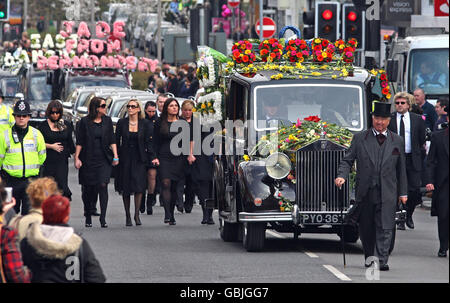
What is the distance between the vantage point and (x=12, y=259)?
28.8 ft

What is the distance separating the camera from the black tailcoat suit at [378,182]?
14.2 metres

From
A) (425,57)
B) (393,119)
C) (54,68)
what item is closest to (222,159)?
(393,119)

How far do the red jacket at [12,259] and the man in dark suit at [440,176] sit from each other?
23.7 ft

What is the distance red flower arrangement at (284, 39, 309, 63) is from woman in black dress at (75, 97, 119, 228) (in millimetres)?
2839

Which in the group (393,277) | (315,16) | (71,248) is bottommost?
(393,277)

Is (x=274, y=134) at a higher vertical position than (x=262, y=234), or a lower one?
higher

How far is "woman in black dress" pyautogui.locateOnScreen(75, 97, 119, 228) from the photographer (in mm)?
18969

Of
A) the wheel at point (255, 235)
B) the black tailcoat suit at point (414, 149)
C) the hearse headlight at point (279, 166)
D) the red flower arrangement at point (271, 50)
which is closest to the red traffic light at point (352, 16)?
the black tailcoat suit at point (414, 149)

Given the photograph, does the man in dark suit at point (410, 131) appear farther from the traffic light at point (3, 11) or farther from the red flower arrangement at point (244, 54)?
the traffic light at point (3, 11)
